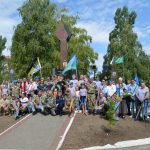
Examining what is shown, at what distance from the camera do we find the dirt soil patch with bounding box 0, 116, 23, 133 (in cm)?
1920

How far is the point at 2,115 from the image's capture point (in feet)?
70.6

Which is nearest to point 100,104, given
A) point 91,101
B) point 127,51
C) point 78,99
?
point 91,101

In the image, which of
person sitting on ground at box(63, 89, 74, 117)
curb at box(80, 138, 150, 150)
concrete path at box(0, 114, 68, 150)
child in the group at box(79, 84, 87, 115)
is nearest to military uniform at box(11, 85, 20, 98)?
concrete path at box(0, 114, 68, 150)

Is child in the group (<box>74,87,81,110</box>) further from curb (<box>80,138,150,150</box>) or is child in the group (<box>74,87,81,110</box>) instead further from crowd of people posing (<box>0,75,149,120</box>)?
curb (<box>80,138,150,150</box>)

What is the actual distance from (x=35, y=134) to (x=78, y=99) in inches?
140

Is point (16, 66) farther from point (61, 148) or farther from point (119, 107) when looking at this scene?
point (61, 148)

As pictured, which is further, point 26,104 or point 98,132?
point 26,104

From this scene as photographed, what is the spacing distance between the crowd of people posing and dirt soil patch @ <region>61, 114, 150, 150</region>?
26.1 inches

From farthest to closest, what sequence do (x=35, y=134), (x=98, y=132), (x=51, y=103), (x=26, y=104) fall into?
(x=26, y=104)
(x=51, y=103)
(x=98, y=132)
(x=35, y=134)

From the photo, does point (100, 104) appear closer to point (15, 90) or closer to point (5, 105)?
point (15, 90)

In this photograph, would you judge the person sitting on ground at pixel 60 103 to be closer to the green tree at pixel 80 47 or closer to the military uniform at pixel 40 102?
the military uniform at pixel 40 102

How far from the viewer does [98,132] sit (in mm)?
17734

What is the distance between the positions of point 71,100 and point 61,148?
487 centimetres

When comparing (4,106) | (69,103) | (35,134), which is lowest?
(35,134)
